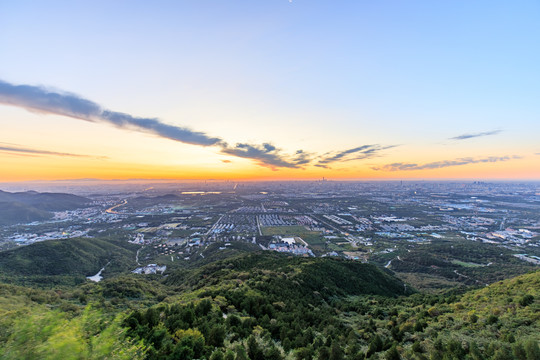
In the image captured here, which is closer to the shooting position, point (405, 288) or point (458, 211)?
point (405, 288)

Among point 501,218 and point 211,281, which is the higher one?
point 211,281

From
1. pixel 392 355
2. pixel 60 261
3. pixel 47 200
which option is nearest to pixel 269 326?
pixel 392 355

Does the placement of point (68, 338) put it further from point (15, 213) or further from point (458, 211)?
point (458, 211)

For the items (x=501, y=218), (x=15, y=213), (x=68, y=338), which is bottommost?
(x=501, y=218)

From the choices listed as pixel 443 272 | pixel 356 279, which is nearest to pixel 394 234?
pixel 443 272

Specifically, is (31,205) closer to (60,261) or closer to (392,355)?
(60,261)

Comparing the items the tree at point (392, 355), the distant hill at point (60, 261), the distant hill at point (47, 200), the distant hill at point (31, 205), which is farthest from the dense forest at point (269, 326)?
the distant hill at point (47, 200)

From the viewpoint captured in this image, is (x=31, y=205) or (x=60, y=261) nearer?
(x=60, y=261)
